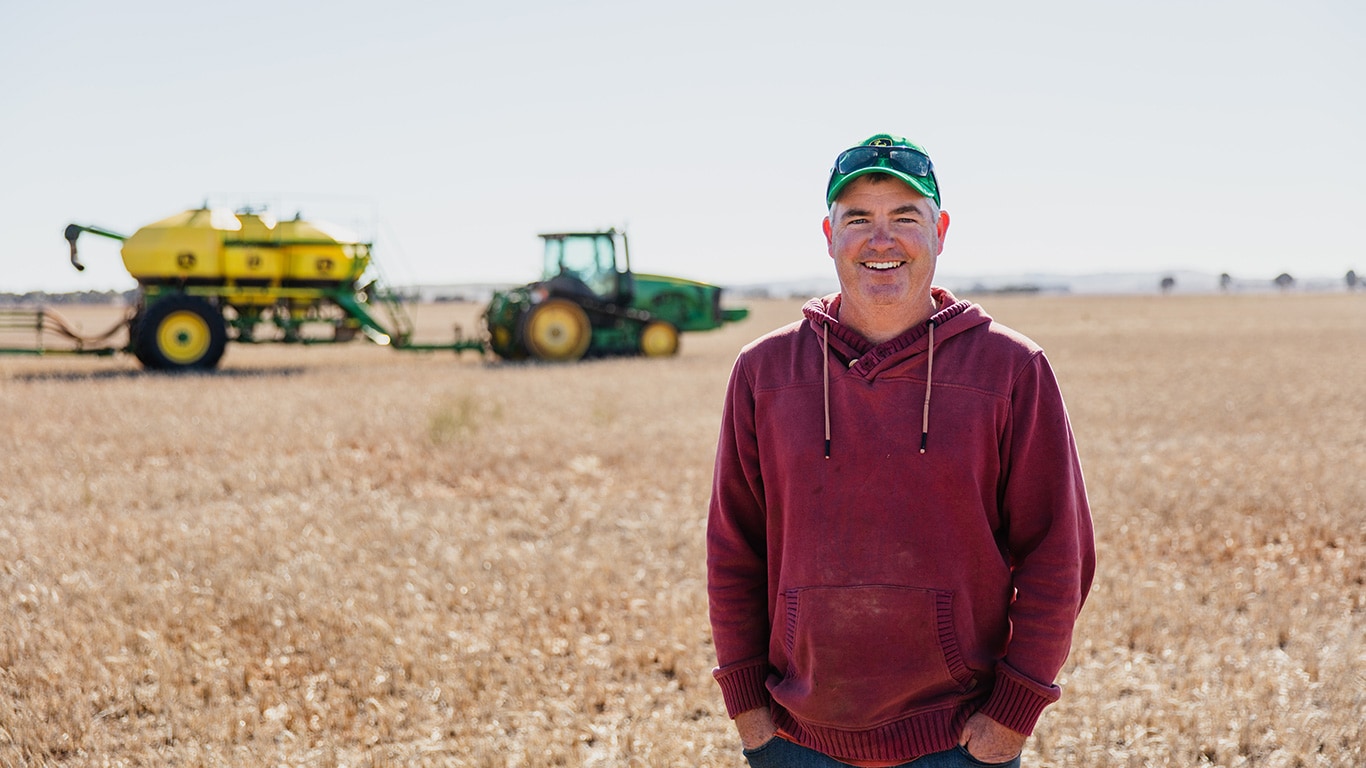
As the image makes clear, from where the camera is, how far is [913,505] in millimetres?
2135

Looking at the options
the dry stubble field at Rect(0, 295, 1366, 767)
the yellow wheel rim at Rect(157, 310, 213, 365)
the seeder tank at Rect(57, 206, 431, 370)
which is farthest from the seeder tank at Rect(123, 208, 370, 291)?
the dry stubble field at Rect(0, 295, 1366, 767)

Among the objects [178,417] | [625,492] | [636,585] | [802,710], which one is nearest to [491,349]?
[178,417]

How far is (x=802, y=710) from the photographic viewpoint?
7.23 ft

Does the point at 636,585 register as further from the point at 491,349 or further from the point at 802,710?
the point at 491,349

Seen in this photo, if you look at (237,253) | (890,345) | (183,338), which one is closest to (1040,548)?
(890,345)

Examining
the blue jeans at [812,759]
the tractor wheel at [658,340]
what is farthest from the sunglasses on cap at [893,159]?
the tractor wheel at [658,340]

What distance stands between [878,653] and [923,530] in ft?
0.90

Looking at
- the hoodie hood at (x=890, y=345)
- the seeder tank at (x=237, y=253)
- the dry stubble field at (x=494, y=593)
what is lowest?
the dry stubble field at (x=494, y=593)

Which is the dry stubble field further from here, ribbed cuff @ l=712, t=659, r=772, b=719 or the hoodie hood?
the hoodie hood

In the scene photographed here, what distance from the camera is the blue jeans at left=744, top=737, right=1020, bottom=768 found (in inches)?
84.3

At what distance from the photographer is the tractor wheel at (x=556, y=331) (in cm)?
1847

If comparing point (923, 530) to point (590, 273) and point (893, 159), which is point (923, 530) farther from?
point (590, 273)

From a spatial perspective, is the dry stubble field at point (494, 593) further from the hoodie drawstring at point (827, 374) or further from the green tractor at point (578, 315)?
the green tractor at point (578, 315)

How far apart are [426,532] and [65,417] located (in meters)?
6.51
